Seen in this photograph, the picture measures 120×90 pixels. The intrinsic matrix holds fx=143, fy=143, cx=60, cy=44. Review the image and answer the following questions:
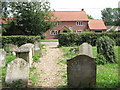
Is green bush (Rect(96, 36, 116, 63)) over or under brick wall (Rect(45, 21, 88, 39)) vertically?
under

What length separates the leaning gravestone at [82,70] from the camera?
183 inches

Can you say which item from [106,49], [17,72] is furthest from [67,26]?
[17,72]

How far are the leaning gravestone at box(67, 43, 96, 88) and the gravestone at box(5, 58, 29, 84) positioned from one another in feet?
5.14

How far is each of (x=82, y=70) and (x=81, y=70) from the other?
0.11 ft

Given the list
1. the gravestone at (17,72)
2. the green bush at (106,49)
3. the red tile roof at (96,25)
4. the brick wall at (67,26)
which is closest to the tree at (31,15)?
the brick wall at (67,26)

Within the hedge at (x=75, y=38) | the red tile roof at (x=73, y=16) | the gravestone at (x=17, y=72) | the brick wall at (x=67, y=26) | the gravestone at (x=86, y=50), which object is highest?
the red tile roof at (x=73, y=16)

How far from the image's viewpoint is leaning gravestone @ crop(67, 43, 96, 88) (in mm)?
4641

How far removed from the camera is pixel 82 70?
15.3ft

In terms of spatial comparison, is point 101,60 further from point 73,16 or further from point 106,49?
point 73,16

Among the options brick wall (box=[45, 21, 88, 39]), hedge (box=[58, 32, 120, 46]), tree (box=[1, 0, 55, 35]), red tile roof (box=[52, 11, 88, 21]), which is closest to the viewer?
hedge (box=[58, 32, 120, 46])

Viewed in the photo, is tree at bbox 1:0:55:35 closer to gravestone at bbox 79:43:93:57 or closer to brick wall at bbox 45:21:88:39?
brick wall at bbox 45:21:88:39

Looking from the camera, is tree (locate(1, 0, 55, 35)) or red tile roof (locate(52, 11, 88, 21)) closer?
tree (locate(1, 0, 55, 35))

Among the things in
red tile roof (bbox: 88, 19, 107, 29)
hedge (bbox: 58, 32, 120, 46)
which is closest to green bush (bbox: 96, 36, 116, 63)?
hedge (bbox: 58, 32, 120, 46)

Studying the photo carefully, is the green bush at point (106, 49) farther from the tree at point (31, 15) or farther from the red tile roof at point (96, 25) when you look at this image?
the red tile roof at point (96, 25)
